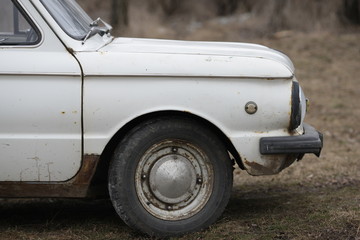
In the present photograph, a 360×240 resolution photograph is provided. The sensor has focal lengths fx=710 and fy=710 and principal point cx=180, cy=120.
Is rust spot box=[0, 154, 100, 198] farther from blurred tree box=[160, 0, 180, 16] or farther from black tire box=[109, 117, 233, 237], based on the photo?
blurred tree box=[160, 0, 180, 16]

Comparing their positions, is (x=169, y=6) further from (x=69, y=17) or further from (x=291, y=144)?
(x=291, y=144)

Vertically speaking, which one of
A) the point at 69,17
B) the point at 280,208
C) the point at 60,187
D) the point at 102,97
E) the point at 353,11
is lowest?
the point at 353,11

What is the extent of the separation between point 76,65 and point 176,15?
502 inches

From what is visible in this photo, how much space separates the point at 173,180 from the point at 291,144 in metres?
0.82

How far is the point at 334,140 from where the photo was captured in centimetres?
856

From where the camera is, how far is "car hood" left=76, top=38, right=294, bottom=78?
457 centimetres

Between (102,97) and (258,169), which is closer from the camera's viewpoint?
(102,97)

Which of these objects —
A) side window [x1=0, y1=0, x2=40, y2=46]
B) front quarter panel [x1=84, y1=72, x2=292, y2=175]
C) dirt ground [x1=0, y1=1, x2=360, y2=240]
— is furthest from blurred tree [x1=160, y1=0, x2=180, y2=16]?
front quarter panel [x1=84, y1=72, x2=292, y2=175]

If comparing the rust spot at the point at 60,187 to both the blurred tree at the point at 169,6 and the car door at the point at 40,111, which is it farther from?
the blurred tree at the point at 169,6

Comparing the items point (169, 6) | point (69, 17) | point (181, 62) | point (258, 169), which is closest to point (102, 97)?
point (181, 62)

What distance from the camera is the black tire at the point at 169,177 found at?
15.3 ft

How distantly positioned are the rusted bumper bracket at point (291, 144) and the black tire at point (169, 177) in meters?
0.28

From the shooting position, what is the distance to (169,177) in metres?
4.70

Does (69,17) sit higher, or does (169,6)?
(69,17)
